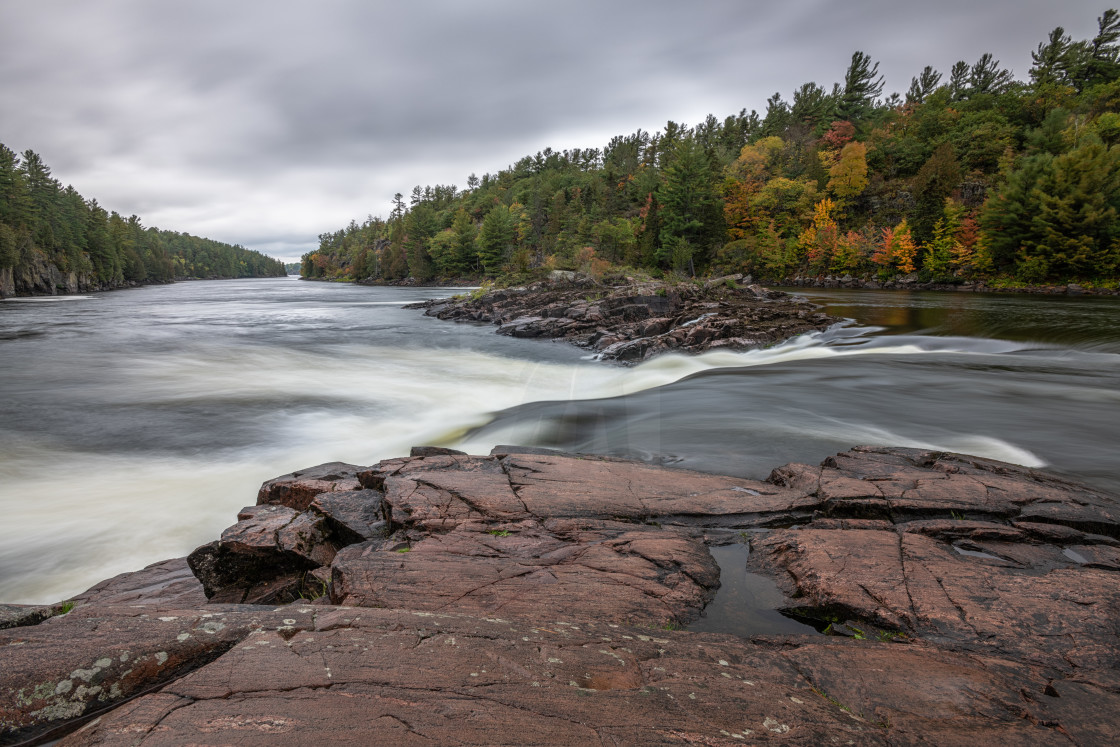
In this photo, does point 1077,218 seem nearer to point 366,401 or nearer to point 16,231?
point 366,401

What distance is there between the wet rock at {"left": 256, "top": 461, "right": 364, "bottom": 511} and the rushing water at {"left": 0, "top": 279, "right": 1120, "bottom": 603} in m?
1.13

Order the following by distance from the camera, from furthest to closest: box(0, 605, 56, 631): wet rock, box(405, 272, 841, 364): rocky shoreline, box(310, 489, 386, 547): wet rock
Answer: box(405, 272, 841, 364): rocky shoreline → box(310, 489, 386, 547): wet rock → box(0, 605, 56, 631): wet rock

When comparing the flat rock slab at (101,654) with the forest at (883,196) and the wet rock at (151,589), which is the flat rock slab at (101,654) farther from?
the forest at (883,196)

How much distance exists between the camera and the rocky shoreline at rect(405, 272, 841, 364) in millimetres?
20578

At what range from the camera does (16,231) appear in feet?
205

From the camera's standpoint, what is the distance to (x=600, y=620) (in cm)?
353

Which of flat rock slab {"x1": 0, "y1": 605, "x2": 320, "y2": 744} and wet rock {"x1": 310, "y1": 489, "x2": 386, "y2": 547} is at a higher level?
flat rock slab {"x1": 0, "y1": 605, "x2": 320, "y2": 744}

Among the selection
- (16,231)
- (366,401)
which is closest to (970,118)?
(366,401)

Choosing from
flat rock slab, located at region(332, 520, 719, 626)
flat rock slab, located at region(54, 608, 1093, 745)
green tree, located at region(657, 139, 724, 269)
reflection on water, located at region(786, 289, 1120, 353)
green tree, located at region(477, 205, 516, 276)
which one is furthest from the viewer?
green tree, located at region(477, 205, 516, 276)

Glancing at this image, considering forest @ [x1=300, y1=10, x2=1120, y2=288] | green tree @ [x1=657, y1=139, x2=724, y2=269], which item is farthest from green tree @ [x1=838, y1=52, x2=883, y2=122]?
green tree @ [x1=657, y1=139, x2=724, y2=269]

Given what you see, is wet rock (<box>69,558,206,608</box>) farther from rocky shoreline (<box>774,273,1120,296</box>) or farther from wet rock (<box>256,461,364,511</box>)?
rocky shoreline (<box>774,273,1120,296</box>)

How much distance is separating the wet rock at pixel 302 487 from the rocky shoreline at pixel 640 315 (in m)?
14.5

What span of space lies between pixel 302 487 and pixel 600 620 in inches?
179

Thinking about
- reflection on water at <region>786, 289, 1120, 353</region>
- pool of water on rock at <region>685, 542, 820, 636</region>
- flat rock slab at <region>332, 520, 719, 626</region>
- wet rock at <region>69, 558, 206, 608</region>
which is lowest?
wet rock at <region>69, 558, 206, 608</region>
